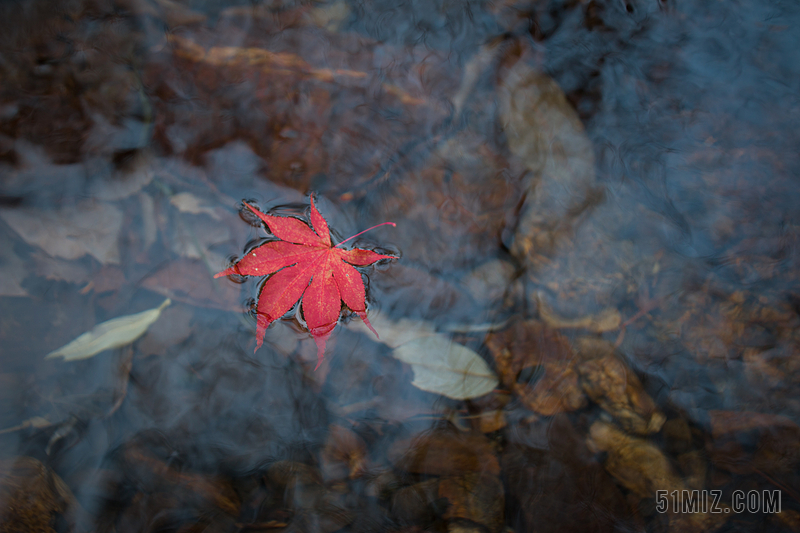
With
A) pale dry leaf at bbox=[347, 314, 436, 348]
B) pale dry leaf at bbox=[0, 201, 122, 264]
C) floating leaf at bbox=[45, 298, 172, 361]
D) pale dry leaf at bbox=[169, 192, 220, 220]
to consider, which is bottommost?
floating leaf at bbox=[45, 298, 172, 361]

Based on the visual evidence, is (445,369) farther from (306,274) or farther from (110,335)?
(110,335)

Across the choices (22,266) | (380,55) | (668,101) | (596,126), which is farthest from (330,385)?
(668,101)

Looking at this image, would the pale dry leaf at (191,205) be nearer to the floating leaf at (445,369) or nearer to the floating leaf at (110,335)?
the floating leaf at (110,335)

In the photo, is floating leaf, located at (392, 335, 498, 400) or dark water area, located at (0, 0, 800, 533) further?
floating leaf, located at (392, 335, 498, 400)

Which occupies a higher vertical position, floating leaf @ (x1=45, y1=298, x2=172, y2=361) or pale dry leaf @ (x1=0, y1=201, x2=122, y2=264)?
pale dry leaf @ (x1=0, y1=201, x2=122, y2=264)

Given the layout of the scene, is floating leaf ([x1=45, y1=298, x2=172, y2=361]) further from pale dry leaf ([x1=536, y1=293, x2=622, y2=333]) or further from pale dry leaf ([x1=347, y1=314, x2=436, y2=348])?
pale dry leaf ([x1=536, y1=293, x2=622, y2=333])

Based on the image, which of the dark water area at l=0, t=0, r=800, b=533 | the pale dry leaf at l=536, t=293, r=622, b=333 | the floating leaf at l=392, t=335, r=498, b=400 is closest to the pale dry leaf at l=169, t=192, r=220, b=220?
the dark water area at l=0, t=0, r=800, b=533
